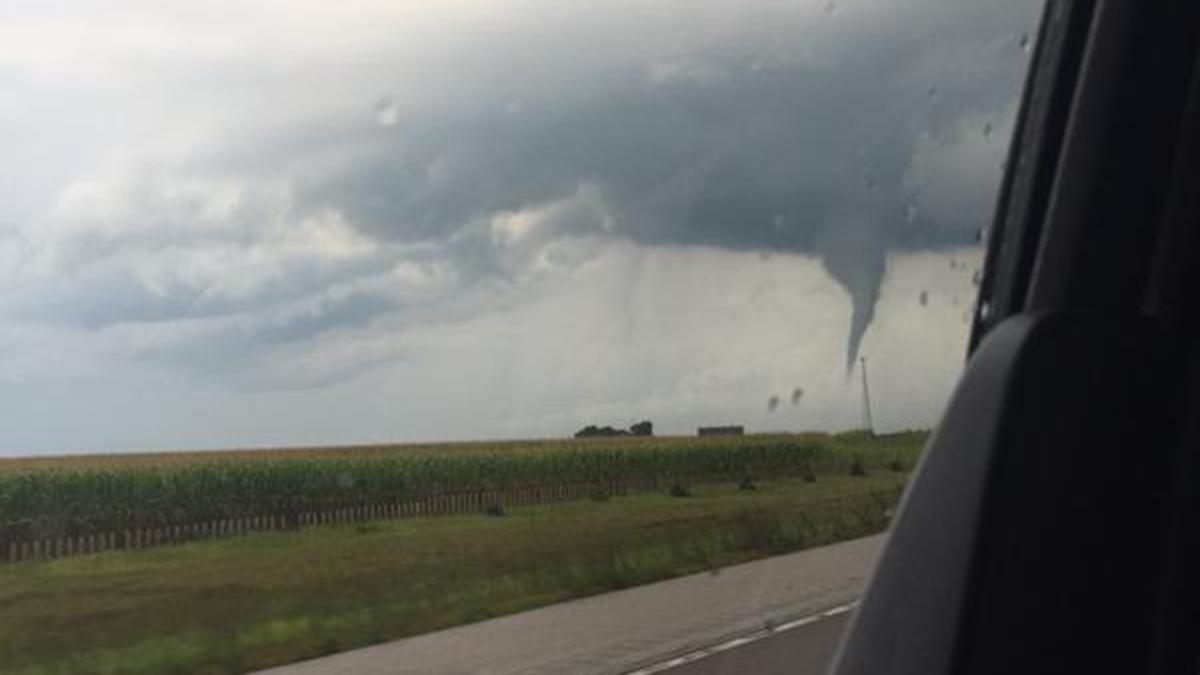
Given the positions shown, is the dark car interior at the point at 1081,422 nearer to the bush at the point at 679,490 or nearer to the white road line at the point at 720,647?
the white road line at the point at 720,647

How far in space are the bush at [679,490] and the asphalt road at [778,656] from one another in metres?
5.09

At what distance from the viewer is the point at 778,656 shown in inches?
476

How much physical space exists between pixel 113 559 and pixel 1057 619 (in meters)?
15.7

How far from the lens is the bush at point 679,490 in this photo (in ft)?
59.8

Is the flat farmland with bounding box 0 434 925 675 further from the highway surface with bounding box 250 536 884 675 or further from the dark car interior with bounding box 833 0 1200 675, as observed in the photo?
the dark car interior with bounding box 833 0 1200 675

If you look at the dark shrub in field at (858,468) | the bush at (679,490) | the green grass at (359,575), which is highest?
the dark shrub in field at (858,468)

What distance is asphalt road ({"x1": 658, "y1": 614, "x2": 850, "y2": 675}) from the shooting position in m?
11.4

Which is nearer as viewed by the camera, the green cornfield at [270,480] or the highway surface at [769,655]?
the highway surface at [769,655]

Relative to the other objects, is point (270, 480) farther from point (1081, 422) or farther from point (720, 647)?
point (1081, 422)

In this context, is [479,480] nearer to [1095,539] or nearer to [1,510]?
[1,510]

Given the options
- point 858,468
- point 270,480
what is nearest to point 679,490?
point 270,480

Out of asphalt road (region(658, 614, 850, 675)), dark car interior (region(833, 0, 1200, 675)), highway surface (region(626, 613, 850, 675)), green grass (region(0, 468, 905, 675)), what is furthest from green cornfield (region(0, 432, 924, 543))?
dark car interior (region(833, 0, 1200, 675))

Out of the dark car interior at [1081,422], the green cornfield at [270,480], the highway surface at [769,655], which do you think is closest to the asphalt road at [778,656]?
the highway surface at [769,655]

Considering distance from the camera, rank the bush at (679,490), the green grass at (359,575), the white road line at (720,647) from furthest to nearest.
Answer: the bush at (679,490)
the green grass at (359,575)
the white road line at (720,647)
